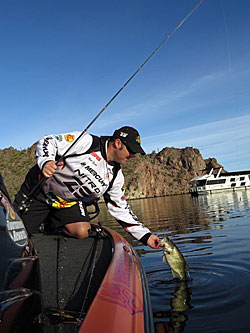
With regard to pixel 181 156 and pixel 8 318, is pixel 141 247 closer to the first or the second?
pixel 8 318

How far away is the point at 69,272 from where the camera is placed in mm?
3314

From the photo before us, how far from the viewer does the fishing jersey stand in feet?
12.4

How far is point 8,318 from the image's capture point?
1345 mm

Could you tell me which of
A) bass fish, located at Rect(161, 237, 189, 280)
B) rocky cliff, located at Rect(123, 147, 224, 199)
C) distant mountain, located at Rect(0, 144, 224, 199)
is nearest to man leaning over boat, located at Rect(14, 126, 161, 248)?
bass fish, located at Rect(161, 237, 189, 280)

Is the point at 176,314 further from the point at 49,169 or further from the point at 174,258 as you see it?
the point at 49,169

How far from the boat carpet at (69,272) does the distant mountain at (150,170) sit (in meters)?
54.6

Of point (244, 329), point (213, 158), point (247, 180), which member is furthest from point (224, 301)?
point (213, 158)

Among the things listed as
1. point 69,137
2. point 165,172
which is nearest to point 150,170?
point 165,172

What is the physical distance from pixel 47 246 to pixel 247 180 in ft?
166

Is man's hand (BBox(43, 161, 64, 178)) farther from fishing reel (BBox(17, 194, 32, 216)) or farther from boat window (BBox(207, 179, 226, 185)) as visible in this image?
boat window (BBox(207, 179, 226, 185))

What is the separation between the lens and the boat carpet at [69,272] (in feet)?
8.07

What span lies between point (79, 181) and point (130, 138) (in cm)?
87

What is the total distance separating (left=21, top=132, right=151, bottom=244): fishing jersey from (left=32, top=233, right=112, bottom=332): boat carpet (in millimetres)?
640

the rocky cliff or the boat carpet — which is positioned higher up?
the rocky cliff
